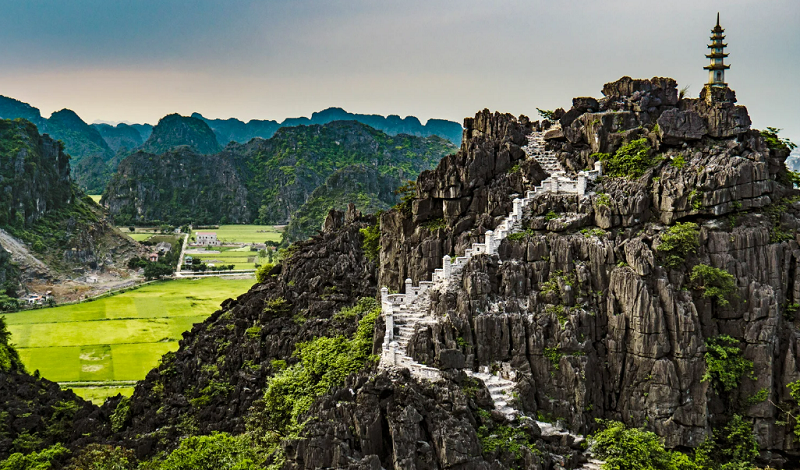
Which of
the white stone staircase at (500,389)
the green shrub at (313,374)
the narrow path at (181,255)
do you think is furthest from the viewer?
the narrow path at (181,255)

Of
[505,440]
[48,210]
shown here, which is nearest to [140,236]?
[48,210]

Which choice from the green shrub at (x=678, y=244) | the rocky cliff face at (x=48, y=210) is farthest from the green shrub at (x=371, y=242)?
the rocky cliff face at (x=48, y=210)

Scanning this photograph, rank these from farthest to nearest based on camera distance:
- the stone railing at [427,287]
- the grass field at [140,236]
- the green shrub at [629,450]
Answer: the grass field at [140,236] < the stone railing at [427,287] < the green shrub at [629,450]

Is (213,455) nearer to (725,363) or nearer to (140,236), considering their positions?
(725,363)

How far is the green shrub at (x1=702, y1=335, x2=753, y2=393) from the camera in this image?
1480 inches

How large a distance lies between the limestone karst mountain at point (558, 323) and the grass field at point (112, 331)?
3054 centimetres

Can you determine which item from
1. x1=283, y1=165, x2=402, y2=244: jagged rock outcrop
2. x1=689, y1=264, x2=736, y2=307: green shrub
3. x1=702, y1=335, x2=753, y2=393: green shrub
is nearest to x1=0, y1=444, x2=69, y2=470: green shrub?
x1=702, y1=335, x2=753, y2=393: green shrub

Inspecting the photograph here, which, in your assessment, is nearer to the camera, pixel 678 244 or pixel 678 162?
pixel 678 244

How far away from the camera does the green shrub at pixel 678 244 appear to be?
38.8m

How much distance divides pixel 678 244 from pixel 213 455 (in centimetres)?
2554

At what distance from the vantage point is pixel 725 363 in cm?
3803

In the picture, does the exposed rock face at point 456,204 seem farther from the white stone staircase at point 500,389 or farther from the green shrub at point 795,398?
the green shrub at point 795,398

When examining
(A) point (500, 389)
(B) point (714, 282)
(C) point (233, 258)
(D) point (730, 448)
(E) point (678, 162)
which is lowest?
(D) point (730, 448)

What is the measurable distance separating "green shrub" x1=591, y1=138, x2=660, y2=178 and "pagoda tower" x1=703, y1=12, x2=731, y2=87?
332 inches
